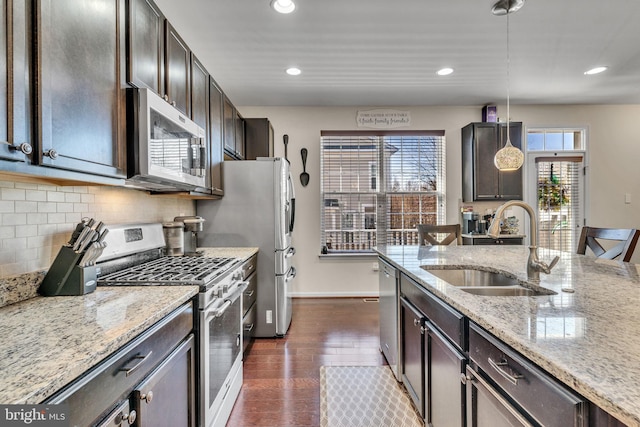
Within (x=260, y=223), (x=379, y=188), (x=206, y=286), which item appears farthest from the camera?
(x=379, y=188)

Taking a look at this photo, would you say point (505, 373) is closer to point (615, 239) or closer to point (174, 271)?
point (174, 271)

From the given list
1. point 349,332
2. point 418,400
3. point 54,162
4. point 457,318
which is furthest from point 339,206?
point 54,162

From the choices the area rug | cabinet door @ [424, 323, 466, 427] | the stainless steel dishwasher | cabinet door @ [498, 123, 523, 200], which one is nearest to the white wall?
cabinet door @ [498, 123, 523, 200]

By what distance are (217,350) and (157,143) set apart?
111cm

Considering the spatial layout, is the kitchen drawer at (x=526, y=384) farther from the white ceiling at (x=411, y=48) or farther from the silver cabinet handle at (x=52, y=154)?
the white ceiling at (x=411, y=48)

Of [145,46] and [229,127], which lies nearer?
[145,46]

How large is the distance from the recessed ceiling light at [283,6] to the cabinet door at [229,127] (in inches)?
40.8

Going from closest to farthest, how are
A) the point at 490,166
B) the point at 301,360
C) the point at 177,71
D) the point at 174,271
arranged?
the point at 174,271, the point at 177,71, the point at 301,360, the point at 490,166

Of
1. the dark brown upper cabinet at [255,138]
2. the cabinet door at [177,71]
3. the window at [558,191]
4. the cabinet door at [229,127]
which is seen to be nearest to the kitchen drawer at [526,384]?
the cabinet door at [177,71]

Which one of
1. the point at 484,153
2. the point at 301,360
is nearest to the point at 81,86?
the point at 301,360

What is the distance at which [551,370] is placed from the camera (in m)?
0.68

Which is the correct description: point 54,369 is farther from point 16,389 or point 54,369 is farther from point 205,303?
point 205,303

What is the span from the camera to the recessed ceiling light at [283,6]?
6.95ft

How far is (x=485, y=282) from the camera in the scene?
1.82 m
